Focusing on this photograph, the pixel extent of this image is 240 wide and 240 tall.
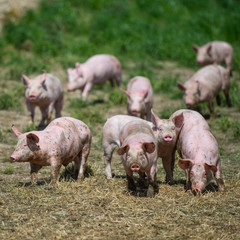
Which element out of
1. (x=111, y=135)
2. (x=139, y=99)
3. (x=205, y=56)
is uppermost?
(x=205, y=56)

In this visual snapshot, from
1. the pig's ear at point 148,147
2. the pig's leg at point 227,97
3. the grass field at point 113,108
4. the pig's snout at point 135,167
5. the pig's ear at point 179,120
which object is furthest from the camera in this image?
the pig's leg at point 227,97

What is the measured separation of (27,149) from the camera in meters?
6.30

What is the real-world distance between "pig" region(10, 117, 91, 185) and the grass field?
0.83ft

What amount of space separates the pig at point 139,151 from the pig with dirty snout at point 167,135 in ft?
0.41

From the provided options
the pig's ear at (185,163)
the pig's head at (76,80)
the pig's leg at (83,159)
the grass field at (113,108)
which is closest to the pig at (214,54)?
the grass field at (113,108)

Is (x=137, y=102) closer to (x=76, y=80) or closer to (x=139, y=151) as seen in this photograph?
(x=76, y=80)

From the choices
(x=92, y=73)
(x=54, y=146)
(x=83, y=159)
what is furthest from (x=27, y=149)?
(x=92, y=73)

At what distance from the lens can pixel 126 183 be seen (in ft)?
22.3

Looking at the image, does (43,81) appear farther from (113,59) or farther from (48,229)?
(48,229)

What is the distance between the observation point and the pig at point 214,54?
1391cm

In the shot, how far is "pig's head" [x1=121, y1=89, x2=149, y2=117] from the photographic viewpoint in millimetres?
9625

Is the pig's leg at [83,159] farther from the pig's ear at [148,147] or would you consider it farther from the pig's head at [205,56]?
the pig's head at [205,56]

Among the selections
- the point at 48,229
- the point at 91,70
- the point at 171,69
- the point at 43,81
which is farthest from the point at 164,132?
the point at 171,69

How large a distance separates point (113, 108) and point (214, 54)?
3.91m
